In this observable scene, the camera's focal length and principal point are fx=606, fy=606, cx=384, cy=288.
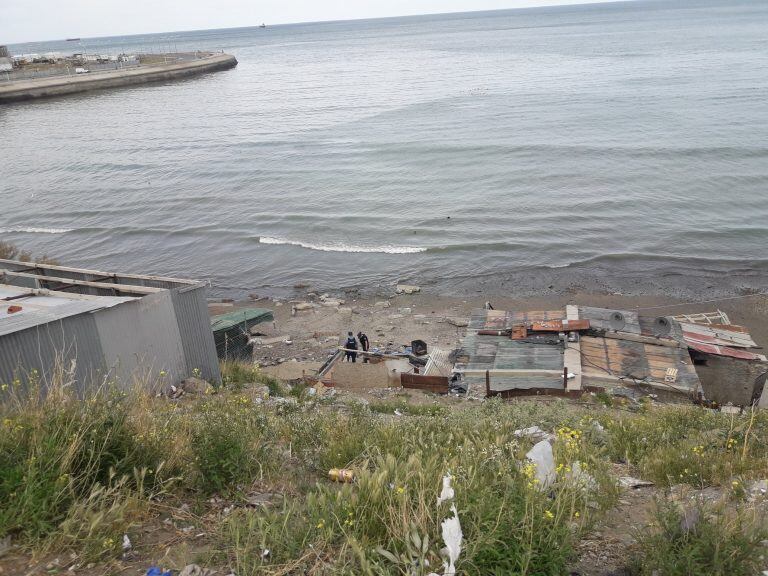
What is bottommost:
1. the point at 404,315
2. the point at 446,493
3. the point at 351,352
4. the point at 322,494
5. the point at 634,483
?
the point at 404,315

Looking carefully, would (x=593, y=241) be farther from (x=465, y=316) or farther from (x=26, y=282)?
(x=26, y=282)

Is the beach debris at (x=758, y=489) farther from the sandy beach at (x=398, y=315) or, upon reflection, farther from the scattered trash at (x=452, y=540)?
the sandy beach at (x=398, y=315)

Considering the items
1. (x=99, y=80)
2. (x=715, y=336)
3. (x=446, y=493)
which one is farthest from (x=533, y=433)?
(x=99, y=80)

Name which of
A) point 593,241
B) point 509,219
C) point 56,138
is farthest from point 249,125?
point 593,241

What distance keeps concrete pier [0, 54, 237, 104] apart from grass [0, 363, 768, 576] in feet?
322

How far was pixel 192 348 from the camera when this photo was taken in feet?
39.3

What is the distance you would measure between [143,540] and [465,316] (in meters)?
19.4

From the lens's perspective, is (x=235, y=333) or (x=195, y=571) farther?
(x=235, y=333)

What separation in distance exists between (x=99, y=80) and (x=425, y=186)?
256 feet

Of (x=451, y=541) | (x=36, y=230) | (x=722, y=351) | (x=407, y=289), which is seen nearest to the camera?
(x=451, y=541)

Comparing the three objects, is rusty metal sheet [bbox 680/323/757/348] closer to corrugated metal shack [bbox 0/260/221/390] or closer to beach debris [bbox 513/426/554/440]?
beach debris [bbox 513/426/554/440]

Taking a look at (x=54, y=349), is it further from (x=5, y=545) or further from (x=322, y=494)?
(x=322, y=494)

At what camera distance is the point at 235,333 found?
17.7 metres

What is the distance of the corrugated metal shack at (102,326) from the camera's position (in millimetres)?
9161
